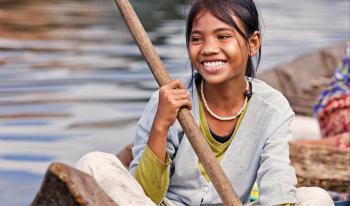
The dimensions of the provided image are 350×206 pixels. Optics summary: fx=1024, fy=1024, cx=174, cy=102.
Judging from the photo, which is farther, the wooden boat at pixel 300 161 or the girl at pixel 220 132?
the girl at pixel 220 132

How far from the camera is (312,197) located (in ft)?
9.34

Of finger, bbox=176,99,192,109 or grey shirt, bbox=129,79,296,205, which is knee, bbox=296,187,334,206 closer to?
grey shirt, bbox=129,79,296,205

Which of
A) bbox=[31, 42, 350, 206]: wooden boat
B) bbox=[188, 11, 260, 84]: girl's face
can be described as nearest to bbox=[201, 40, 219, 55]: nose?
bbox=[188, 11, 260, 84]: girl's face

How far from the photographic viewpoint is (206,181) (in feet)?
9.59

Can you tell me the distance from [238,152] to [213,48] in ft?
1.06

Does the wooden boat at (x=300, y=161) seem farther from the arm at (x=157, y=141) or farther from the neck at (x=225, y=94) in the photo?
the neck at (x=225, y=94)

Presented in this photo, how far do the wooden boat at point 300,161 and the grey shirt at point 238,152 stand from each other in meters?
0.60

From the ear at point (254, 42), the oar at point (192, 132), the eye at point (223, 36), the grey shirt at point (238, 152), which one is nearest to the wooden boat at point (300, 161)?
the oar at point (192, 132)

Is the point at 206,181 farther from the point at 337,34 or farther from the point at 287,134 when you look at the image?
the point at 337,34

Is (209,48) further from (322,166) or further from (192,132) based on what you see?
(322,166)

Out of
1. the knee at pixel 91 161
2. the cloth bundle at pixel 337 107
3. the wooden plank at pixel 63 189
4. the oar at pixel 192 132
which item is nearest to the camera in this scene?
the wooden plank at pixel 63 189

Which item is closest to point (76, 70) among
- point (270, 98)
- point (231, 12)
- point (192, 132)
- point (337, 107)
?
point (337, 107)

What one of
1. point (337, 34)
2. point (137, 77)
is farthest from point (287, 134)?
point (337, 34)

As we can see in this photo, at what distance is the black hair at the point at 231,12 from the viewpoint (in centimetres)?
285
